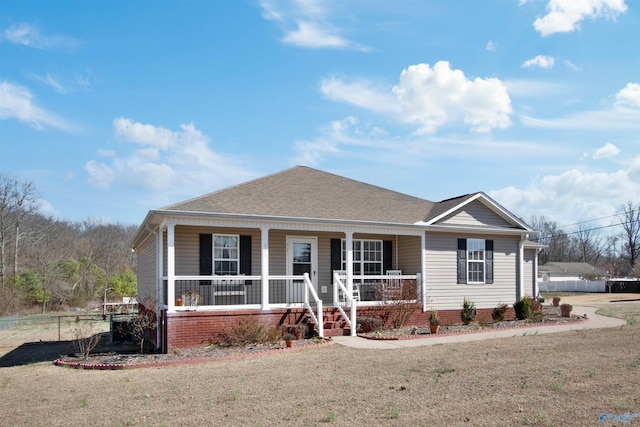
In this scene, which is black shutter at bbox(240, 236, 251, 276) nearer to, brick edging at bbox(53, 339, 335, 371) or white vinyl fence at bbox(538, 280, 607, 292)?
brick edging at bbox(53, 339, 335, 371)

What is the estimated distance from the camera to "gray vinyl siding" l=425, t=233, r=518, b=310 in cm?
1759

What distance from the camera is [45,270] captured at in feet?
133

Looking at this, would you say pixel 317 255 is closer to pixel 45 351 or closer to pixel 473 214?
pixel 473 214

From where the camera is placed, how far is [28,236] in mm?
48000

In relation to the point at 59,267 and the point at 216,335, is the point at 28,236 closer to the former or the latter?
the point at 59,267

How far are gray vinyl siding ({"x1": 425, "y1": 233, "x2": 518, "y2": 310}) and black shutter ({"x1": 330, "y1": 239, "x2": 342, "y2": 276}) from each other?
2.81 m

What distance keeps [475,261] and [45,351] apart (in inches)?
541

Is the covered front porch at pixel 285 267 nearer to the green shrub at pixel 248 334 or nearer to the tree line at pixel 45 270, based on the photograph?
the green shrub at pixel 248 334

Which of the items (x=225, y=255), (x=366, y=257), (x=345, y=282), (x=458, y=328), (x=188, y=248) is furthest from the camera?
(x=366, y=257)

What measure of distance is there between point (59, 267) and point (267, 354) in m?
35.4

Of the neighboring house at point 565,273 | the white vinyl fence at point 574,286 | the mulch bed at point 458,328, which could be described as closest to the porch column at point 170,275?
the mulch bed at point 458,328

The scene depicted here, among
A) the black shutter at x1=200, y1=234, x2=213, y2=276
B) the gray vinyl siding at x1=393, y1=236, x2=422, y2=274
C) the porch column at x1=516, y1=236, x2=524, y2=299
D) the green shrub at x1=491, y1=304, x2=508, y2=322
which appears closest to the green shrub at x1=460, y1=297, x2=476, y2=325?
the green shrub at x1=491, y1=304, x2=508, y2=322

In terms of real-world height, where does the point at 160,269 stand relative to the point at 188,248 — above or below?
below

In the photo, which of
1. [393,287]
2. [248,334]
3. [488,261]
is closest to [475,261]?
[488,261]
